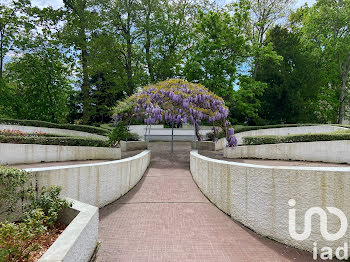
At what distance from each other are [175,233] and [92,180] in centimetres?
231

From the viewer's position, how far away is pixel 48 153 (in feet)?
29.4

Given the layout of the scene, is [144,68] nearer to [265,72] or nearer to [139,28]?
[139,28]

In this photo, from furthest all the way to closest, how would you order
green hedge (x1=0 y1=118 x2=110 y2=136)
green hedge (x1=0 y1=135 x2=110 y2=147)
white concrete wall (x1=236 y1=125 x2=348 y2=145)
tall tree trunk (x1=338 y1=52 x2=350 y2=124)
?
1. tall tree trunk (x1=338 y1=52 x2=350 y2=124)
2. white concrete wall (x1=236 y1=125 x2=348 y2=145)
3. green hedge (x1=0 y1=118 x2=110 y2=136)
4. green hedge (x1=0 y1=135 x2=110 y2=147)

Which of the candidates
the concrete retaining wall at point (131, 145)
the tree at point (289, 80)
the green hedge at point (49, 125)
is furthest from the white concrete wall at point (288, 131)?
the green hedge at point (49, 125)

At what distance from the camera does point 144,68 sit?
20625mm

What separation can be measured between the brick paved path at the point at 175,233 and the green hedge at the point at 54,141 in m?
4.44

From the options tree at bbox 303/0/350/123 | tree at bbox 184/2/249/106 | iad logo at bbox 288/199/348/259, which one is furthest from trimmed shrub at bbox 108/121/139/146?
tree at bbox 303/0/350/123

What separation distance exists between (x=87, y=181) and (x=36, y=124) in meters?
11.4

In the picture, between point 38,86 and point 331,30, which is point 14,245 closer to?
point 38,86

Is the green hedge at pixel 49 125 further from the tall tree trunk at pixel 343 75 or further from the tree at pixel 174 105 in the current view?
the tall tree trunk at pixel 343 75

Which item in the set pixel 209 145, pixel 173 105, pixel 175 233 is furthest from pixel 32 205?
pixel 209 145

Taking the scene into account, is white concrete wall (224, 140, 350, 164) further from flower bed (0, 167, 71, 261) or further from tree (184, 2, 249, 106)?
flower bed (0, 167, 71, 261)

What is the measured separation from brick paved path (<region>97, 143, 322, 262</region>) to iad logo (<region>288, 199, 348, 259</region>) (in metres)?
0.27

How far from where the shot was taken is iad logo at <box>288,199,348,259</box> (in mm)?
3391
